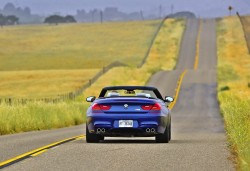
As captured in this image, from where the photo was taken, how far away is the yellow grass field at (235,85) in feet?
52.4

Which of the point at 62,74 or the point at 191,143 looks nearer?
the point at 191,143

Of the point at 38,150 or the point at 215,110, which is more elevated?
the point at 38,150

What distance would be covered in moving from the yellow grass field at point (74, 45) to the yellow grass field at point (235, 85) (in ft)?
44.7

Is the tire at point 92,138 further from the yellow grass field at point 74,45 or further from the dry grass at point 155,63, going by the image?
the yellow grass field at point 74,45

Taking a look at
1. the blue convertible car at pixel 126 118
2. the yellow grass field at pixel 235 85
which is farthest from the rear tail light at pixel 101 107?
the yellow grass field at pixel 235 85

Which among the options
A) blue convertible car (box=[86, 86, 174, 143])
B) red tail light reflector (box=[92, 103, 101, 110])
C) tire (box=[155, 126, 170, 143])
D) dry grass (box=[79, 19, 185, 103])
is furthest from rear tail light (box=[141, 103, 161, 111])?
dry grass (box=[79, 19, 185, 103])

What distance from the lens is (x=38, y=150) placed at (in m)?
17.0

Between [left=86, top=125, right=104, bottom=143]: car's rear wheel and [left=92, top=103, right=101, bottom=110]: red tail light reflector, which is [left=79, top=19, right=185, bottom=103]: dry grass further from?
[left=92, top=103, right=101, bottom=110]: red tail light reflector

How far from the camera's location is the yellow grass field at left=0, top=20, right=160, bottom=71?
114m

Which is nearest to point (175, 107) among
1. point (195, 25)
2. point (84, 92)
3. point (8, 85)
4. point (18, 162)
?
point (84, 92)

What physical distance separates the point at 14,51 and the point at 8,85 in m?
49.4

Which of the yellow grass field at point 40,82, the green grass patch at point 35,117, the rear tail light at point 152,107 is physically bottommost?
the yellow grass field at point 40,82

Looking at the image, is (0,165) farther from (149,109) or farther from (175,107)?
(175,107)

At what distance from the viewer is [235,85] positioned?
7569 centimetres
